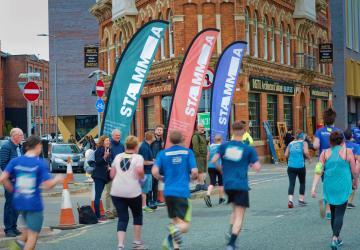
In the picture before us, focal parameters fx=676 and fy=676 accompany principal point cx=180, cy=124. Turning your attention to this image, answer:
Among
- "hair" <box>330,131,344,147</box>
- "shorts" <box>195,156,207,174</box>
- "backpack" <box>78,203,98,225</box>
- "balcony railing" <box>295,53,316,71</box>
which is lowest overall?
"backpack" <box>78,203,98,225</box>

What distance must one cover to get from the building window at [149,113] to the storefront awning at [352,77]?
24611 mm

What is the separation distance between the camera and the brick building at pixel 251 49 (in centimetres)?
3416

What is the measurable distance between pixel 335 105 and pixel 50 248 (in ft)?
162

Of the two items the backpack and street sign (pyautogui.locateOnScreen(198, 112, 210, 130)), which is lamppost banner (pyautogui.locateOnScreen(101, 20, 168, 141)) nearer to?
the backpack

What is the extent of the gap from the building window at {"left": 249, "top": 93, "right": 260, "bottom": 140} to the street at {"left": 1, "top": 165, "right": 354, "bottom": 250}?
19878 mm

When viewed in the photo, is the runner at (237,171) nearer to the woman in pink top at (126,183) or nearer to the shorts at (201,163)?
the woman in pink top at (126,183)

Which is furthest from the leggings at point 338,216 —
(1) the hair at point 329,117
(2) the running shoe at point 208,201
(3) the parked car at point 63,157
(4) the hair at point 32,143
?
(3) the parked car at point 63,157

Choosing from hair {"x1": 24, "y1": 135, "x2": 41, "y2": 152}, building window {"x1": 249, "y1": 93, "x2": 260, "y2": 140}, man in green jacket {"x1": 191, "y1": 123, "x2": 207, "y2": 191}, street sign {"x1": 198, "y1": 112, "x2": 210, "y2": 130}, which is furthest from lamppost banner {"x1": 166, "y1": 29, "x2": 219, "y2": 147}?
building window {"x1": 249, "y1": 93, "x2": 260, "y2": 140}

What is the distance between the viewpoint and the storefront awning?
189ft

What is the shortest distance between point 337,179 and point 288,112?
32526 millimetres

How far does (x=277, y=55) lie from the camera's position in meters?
39.3

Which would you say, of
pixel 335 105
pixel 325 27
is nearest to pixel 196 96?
pixel 325 27

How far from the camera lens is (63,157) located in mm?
31797

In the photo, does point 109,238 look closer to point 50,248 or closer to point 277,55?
point 50,248
